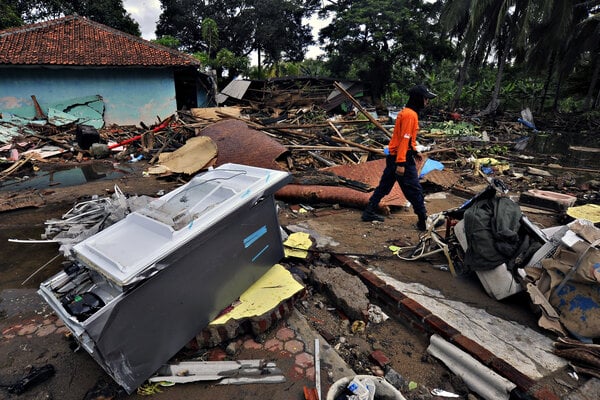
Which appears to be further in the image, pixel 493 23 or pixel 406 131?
pixel 493 23

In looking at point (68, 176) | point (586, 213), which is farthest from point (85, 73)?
point (586, 213)

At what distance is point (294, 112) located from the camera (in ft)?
48.3

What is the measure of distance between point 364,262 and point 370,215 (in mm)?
1231

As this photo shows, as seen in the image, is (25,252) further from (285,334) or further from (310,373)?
(310,373)

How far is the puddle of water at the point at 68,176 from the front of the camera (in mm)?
6668

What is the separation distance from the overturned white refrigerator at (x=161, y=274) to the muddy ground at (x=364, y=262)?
0.43m

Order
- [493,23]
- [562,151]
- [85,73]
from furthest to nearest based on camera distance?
[493,23] → [85,73] → [562,151]

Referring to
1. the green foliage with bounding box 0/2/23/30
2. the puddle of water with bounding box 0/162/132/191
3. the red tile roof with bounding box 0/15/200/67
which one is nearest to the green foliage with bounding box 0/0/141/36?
the green foliage with bounding box 0/2/23/30

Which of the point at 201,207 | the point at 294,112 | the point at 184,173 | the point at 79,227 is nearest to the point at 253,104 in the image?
the point at 294,112

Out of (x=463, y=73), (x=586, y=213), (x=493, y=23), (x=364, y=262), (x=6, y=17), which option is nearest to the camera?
(x=364, y=262)

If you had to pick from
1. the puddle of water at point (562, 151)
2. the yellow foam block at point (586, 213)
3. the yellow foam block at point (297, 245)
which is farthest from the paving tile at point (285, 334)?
the puddle of water at point (562, 151)

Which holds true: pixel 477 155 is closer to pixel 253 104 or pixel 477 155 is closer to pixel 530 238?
pixel 530 238

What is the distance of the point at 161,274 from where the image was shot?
1816 millimetres

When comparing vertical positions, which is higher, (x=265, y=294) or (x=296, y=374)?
(x=265, y=294)
